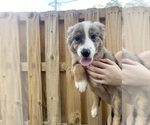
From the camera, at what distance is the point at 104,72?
0.76m

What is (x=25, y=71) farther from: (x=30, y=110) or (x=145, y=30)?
(x=145, y=30)

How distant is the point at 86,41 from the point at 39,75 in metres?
0.33

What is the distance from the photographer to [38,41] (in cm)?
98

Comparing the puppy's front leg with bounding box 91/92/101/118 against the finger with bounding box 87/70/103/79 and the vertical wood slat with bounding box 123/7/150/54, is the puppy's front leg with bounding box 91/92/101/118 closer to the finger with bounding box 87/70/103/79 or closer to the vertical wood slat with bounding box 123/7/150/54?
the finger with bounding box 87/70/103/79

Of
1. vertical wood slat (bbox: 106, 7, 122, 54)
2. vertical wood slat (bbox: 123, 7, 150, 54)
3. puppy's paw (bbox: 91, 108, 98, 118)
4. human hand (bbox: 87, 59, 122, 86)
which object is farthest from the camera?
puppy's paw (bbox: 91, 108, 98, 118)

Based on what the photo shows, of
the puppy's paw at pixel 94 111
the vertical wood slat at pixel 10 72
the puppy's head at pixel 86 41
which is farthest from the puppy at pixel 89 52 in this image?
the vertical wood slat at pixel 10 72

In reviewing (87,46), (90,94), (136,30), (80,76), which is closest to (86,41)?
(87,46)

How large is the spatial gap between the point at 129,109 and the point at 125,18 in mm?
136

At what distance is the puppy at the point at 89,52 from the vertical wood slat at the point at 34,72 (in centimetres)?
20

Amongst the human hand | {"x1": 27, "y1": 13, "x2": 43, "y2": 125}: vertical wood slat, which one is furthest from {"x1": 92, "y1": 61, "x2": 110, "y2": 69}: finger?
{"x1": 27, "y1": 13, "x2": 43, "y2": 125}: vertical wood slat

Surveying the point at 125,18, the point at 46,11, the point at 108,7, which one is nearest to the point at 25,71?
the point at 46,11

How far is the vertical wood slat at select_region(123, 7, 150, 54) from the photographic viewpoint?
0.36 meters

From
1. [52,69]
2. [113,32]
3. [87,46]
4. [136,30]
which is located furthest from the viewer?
[52,69]

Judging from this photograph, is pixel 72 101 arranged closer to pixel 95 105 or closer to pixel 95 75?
pixel 95 105
